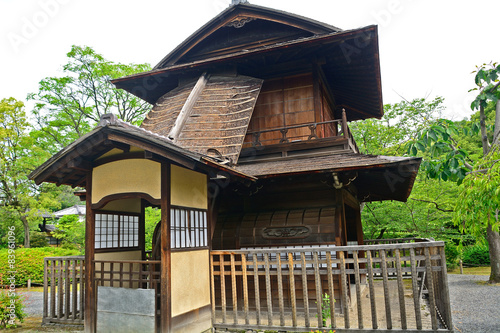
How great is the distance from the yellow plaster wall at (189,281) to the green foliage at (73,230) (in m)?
16.2

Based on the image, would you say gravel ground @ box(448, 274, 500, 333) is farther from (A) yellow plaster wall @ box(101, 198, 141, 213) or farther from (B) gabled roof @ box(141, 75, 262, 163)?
(A) yellow plaster wall @ box(101, 198, 141, 213)

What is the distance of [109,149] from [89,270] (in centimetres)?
237

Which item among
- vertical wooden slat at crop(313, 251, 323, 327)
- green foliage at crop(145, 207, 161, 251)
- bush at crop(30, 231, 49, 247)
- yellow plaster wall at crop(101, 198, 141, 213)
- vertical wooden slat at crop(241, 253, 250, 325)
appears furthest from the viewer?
bush at crop(30, 231, 49, 247)

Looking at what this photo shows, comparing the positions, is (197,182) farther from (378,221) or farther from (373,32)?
(378,221)

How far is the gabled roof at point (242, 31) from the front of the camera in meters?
10.5

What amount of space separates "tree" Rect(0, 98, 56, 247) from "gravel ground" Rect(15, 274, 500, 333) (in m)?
9.36

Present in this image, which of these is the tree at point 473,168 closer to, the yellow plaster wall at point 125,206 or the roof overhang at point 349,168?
the roof overhang at point 349,168

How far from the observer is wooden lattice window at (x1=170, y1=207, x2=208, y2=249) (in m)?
6.66

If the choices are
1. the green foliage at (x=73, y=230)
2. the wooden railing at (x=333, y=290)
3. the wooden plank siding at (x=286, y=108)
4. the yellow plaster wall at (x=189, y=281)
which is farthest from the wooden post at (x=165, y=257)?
the green foliage at (x=73, y=230)

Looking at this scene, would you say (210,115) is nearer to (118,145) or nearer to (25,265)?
(118,145)

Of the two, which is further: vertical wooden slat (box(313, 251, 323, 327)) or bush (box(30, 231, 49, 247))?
bush (box(30, 231, 49, 247))

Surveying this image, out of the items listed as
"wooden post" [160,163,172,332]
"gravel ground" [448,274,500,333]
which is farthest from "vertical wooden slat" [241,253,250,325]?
"gravel ground" [448,274,500,333]

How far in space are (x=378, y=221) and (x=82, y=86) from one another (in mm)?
20048

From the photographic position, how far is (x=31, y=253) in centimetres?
1938
